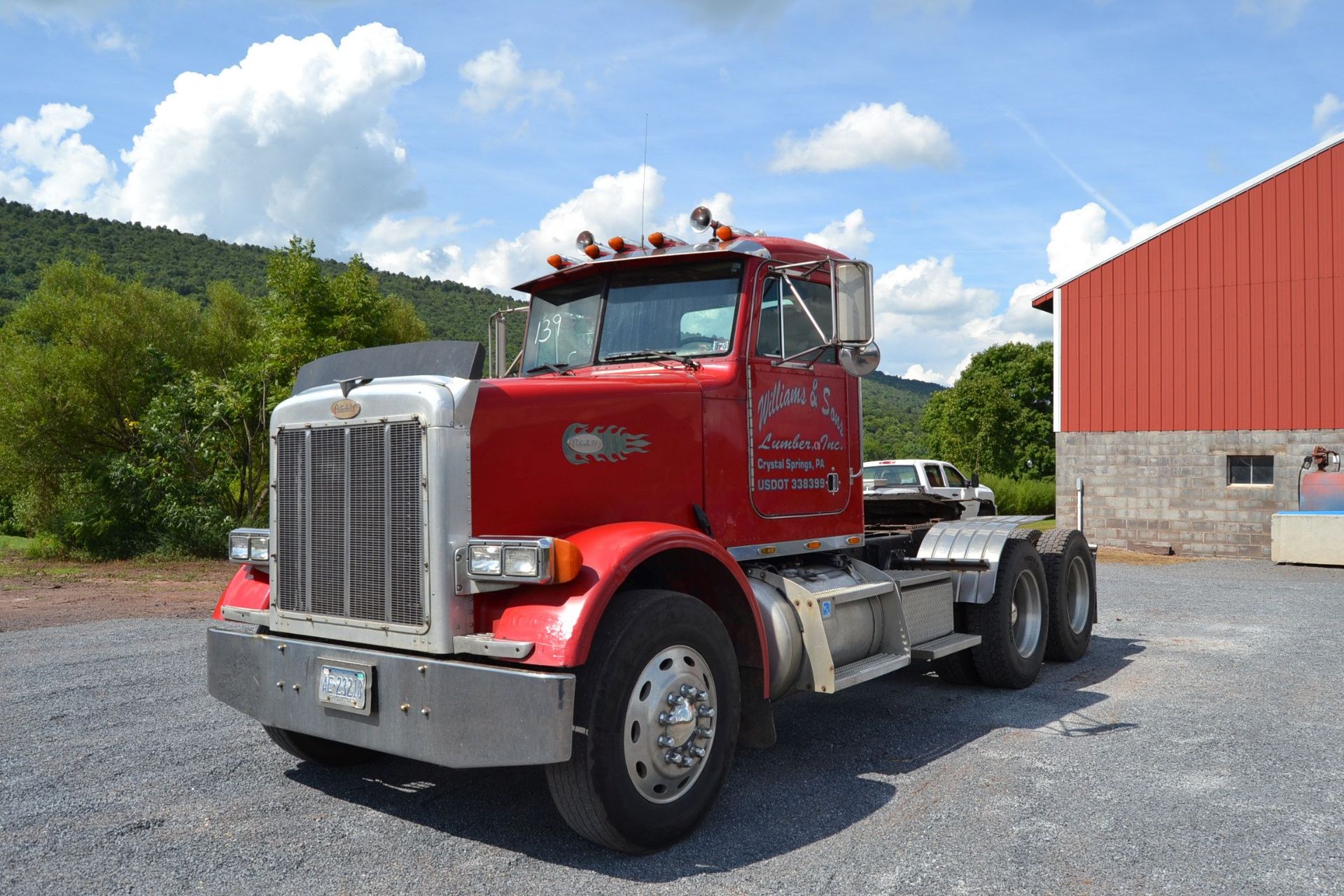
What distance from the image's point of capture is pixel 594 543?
4.25m

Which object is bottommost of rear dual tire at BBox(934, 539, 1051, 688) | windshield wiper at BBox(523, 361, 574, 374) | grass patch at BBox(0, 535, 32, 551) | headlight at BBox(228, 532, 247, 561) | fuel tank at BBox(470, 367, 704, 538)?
grass patch at BBox(0, 535, 32, 551)

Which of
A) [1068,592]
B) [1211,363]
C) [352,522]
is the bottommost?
[1068,592]

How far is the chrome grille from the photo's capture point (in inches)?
163

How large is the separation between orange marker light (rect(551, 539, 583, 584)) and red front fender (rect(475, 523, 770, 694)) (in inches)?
2.8

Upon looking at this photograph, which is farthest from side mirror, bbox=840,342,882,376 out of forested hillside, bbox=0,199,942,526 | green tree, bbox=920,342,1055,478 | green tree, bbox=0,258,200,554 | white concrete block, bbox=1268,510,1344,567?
green tree, bbox=920,342,1055,478

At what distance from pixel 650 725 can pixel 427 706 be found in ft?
2.88

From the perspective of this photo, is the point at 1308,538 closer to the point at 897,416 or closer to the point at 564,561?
the point at 564,561

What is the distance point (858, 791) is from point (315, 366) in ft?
10.7

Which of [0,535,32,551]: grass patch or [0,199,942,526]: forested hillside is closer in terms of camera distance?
[0,535,32,551]: grass patch

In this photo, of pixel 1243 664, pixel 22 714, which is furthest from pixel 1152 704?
pixel 22 714

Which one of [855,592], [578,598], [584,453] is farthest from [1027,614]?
[578,598]

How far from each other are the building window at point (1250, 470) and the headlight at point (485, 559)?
60.1 feet

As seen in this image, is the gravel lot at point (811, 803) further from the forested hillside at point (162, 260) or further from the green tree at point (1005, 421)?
the green tree at point (1005, 421)

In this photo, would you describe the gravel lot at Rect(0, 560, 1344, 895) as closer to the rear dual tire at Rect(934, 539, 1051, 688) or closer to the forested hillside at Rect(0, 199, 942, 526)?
the rear dual tire at Rect(934, 539, 1051, 688)
